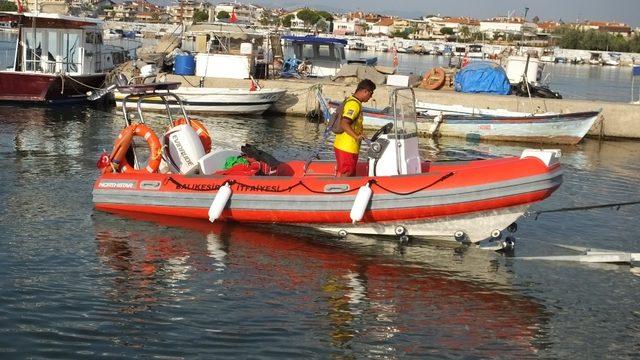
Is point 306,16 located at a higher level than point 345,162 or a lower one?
higher

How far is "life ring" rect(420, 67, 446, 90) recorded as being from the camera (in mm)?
29875

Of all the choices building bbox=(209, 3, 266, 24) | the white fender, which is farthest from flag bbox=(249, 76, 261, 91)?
the white fender

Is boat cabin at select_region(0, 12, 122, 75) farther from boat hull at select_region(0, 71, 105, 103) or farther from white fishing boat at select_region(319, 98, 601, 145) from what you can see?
white fishing boat at select_region(319, 98, 601, 145)

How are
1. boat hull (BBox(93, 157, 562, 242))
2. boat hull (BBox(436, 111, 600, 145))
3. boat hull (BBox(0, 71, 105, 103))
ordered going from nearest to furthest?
1. boat hull (BBox(93, 157, 562, 242))
2. boat hull (BBox(436, 111, 600, 145))
3. boat hull (BBox(0, 71, 105, 103))

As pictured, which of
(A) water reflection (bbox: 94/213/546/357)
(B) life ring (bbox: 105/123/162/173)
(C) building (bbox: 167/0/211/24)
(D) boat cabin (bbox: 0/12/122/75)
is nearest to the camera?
(A) water reflection (bbox: 94/213/546/357)

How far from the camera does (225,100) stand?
28.0 m

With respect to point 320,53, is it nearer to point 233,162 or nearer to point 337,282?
point 233,162

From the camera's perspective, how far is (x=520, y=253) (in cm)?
1244

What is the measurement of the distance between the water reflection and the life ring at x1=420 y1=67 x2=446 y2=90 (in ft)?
58.9

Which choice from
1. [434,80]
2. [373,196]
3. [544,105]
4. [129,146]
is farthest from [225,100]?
[373,196]

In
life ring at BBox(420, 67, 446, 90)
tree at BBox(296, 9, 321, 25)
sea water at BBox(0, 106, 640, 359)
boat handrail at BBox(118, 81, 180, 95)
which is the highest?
tree at BBox(296, 9, 321, 25)

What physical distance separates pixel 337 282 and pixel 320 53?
24778 mm

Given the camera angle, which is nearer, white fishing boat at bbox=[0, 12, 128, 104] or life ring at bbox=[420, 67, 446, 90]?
white fishing boat at bbox=[0, 12, 128, 104]

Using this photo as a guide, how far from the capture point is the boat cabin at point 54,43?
92.7 feet
